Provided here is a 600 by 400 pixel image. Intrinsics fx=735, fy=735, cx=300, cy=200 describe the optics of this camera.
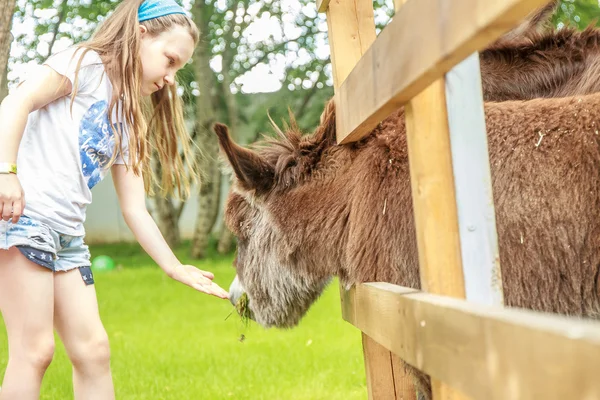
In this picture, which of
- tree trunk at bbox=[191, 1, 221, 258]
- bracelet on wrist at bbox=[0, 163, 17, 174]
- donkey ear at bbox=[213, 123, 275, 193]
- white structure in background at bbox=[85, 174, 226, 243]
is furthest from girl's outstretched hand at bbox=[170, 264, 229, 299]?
white structure in background at bbox=[85, 174, 226, 243]

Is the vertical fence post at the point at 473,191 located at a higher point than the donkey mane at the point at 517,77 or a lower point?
lower

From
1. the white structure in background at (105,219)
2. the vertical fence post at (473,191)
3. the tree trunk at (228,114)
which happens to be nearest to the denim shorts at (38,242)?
the vertical fence post at (473,191)

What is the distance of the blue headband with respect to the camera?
3160 mm

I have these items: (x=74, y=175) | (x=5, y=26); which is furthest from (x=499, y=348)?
(x=5, y=26)

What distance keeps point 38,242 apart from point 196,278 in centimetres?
72

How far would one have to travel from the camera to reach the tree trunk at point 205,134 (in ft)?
53.7

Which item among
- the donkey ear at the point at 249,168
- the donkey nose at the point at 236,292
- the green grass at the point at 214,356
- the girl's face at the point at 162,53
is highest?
the girl's face at the point at 162,53

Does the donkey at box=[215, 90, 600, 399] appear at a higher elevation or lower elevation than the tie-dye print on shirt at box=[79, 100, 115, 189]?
lower

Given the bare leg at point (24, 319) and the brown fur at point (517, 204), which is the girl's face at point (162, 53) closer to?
the brown fur at point (517, 204)

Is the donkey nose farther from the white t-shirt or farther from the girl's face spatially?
the girl's face

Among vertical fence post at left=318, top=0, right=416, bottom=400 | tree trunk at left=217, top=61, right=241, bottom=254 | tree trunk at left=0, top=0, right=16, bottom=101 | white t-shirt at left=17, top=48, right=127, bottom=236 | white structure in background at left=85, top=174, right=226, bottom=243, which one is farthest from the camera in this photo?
white structure in background at left=85, top=174, right=226, bottom=243

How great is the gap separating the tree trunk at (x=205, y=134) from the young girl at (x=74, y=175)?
12.8 metres

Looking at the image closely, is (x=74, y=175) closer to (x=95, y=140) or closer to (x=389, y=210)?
(x=95, y=140)

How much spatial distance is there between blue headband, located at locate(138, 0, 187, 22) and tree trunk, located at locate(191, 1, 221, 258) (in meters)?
12.7
